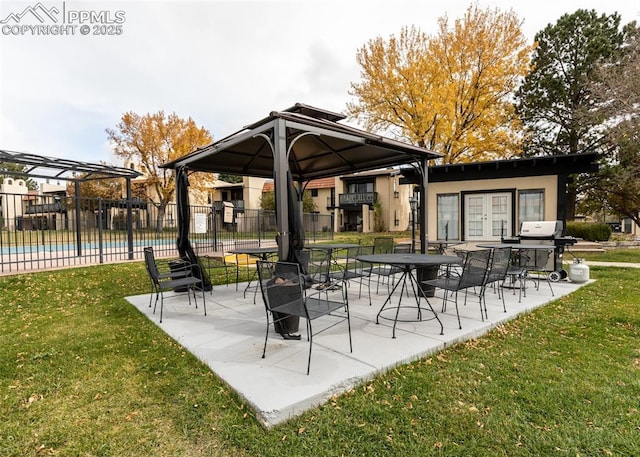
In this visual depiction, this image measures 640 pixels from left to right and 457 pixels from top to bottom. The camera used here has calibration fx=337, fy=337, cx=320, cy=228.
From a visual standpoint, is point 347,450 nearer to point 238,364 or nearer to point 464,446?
point 464,446

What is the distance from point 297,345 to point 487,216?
10.7 m

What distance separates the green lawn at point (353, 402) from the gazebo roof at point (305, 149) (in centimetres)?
254

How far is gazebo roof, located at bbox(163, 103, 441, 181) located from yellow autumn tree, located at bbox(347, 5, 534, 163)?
962cm

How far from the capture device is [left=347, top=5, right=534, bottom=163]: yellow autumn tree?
15211 mm

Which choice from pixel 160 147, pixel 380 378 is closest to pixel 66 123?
pixel 160 147

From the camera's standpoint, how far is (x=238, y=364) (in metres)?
3.00

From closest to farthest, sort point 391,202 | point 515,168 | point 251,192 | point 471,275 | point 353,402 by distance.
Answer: point 353,402, point 471,275, point 515,168, point 391,202, point 251,192

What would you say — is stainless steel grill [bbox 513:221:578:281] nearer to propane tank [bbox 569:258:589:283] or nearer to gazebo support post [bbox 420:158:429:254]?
propane tank [bbox 569:258:589:283]

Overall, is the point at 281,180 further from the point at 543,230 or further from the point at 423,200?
the point at 543,230

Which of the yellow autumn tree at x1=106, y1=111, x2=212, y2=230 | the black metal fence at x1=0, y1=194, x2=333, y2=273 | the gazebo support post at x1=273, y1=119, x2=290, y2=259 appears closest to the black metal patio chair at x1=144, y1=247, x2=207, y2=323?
the gazebo support post at x1=273, y1=119, x2=290, y2=259

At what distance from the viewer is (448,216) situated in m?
12.7

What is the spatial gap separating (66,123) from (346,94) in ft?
44.5

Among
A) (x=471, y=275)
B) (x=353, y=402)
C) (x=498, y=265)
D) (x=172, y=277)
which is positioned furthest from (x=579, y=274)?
(x=172, y=277)

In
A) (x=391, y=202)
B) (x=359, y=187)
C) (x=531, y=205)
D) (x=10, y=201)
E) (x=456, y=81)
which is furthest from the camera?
(x=359, y=187)
